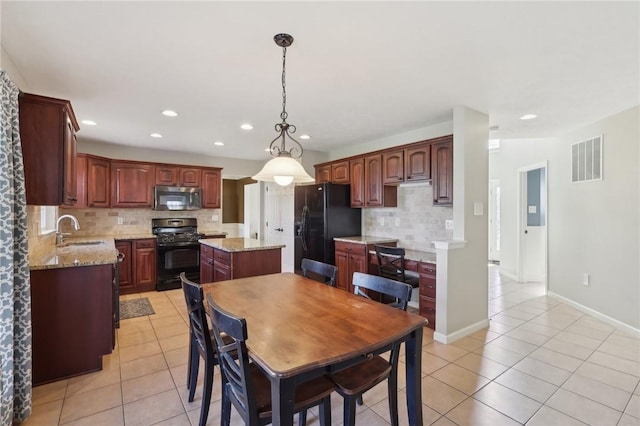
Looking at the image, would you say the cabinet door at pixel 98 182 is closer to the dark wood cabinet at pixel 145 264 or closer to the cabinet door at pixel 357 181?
the dark wood cabinet at pixel 145 264

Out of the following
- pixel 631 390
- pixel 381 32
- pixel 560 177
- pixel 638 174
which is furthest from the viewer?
pixel 560 177

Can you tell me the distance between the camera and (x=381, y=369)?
1.71 m

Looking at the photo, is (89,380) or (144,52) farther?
(89,380)

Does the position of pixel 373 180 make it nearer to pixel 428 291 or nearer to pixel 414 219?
pixel 414 219

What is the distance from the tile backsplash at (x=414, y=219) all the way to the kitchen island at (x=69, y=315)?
11.5 feet

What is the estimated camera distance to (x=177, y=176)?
5441mm

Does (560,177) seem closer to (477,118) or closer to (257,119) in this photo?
(477,118)

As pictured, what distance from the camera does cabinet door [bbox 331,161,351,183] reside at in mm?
4934

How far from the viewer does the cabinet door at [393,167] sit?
4055 mm

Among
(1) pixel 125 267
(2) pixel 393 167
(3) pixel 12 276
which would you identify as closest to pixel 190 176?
(1) pixel 125 267

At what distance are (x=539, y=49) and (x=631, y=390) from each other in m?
2.57

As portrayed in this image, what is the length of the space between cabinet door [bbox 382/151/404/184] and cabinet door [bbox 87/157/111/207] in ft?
14.1

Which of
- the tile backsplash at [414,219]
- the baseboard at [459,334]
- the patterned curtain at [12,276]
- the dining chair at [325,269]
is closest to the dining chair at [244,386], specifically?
the dining chair at [325,269]

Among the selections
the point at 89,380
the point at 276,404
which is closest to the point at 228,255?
the point at 89,380
